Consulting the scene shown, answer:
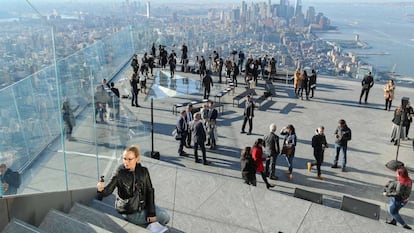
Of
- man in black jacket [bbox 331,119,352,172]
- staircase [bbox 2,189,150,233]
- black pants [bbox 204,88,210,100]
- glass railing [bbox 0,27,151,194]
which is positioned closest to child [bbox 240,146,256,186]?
glass railing [bbox 0,27,151,194]

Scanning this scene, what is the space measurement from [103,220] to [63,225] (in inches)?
22.8

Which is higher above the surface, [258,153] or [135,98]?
[258,153]

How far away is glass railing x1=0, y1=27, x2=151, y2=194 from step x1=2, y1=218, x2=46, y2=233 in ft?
1.52

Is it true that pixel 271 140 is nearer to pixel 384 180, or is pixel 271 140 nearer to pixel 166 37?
pixel 384 180

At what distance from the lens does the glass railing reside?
6090 mm

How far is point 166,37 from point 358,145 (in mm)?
17824

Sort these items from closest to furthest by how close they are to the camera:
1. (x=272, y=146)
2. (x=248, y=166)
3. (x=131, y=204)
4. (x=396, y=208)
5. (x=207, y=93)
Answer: (x=131, y=204)
(x=396, y=208)
(x=248, y=166)
(x=272, y=146)
(x=207, y=93)

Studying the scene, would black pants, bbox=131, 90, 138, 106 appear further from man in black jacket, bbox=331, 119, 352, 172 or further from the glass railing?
man in black jacket, bbox=331, 119, 352, 172

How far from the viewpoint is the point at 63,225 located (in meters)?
5.66

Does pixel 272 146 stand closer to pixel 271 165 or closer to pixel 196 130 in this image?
pixel 271 165

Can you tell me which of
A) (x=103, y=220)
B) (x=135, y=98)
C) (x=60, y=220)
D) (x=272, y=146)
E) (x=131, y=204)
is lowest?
(x=135, y=98)

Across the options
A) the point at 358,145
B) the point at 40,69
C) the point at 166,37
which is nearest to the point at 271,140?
the point at 358,145

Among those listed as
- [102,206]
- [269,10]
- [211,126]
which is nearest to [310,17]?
[269,10]

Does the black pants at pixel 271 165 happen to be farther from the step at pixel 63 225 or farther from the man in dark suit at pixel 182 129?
the step at pixel 63 225
